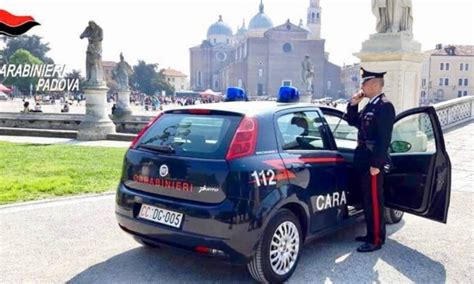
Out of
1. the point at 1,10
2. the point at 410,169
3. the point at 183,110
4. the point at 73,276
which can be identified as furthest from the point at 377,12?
the point at 1,10

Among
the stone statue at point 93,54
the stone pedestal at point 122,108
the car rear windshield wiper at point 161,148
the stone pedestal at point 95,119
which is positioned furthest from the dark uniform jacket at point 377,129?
the stone pedestal at point 122,108

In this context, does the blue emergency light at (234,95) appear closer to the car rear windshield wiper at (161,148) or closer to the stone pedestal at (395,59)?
the car rear windshield wiper at (161,148)

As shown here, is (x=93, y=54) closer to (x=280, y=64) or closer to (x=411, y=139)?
(x=411, y=139)

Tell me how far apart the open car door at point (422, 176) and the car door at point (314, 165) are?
27.6 inches

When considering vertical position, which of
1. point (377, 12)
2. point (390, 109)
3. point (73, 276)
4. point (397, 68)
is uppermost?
point (377, 12)

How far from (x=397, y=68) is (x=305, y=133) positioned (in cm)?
720

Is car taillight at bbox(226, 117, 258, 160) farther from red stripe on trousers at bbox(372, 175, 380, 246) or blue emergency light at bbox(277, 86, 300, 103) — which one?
red stripe on trousers at bbox(372, 175, 380, 246)

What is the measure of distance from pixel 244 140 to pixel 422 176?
2.25 m

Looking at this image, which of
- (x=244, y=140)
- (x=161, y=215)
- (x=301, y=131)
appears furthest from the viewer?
(x=301, y=131)

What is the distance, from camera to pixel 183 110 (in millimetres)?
4094

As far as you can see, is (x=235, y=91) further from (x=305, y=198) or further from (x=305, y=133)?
(x=305, y=198)

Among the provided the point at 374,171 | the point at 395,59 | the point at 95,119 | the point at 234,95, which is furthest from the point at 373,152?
the point at 95,119

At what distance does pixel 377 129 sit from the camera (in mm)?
4352

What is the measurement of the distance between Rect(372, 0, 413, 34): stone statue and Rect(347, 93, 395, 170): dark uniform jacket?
7.02 m
